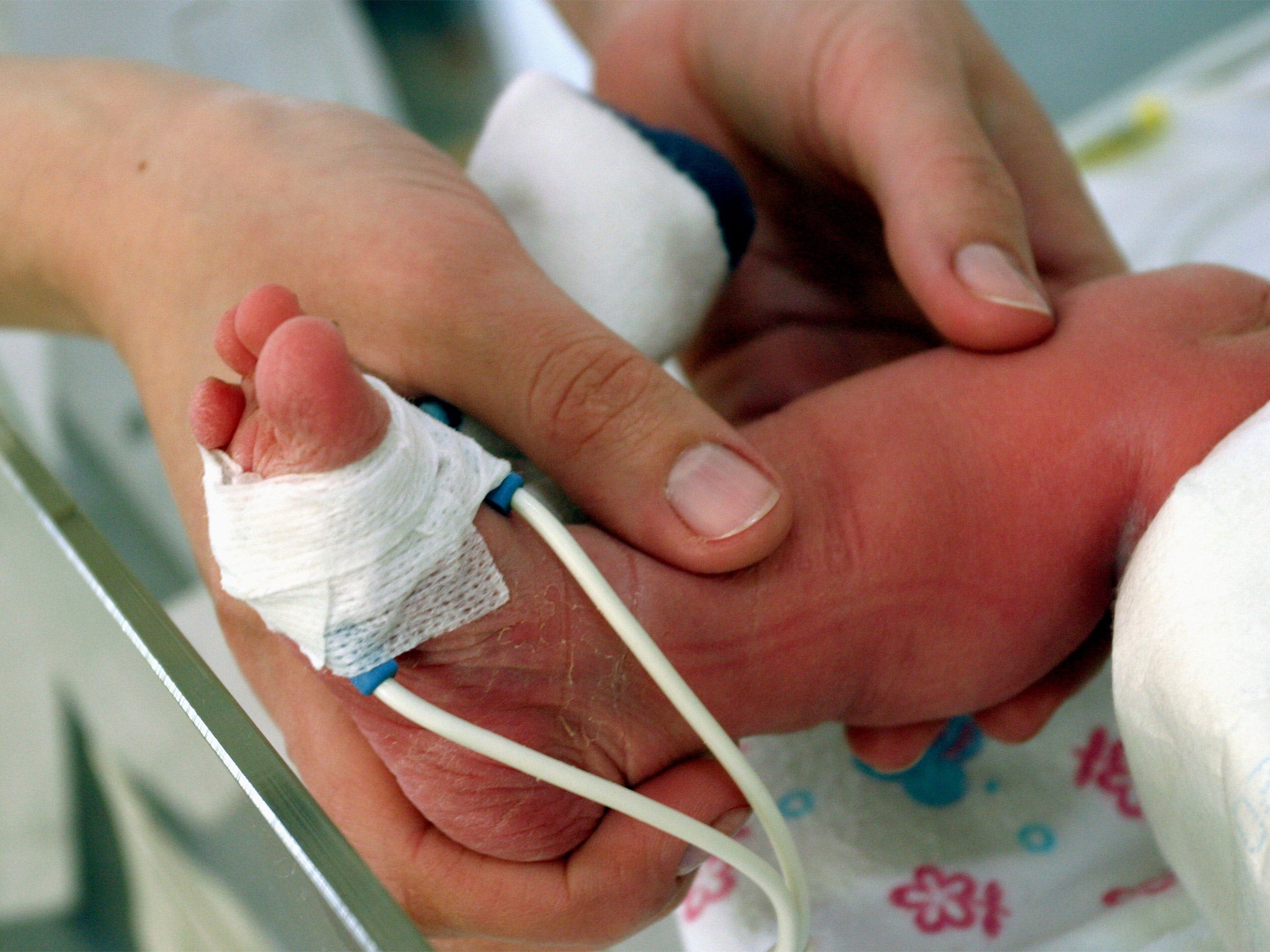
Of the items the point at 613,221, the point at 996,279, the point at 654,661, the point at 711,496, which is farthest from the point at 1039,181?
the point at 654,661

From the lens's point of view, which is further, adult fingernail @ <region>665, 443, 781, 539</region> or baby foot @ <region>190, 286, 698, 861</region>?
adult fingernail @ <region>665, 443, 781, 539</region>

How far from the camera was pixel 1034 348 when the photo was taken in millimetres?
678

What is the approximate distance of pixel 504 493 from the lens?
0.48 m

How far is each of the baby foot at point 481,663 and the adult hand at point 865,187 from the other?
253 millimetres

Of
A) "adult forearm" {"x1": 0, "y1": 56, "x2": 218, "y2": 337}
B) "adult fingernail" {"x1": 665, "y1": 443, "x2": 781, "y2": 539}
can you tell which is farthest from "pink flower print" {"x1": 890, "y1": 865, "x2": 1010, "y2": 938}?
"adult forearm" {"x1": 0, "y1": 56, "x2": 218, "y2": 337}

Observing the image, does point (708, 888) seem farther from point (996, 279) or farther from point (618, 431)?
point (996, 279)

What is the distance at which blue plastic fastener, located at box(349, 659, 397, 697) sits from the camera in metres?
0.43

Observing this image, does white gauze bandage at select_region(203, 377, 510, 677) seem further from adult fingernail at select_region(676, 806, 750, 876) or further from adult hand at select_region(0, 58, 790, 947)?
adult fingernail at select_region(676, 806, 750, 876)

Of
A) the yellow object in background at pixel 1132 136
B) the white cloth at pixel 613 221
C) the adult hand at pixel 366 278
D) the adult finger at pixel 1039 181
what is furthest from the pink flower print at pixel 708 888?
the yellow object in background at pixel 1132 136

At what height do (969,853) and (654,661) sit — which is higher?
(654,661)

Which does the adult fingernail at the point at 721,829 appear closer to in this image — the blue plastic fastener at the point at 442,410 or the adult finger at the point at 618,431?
the adult finger at the point at 618,431

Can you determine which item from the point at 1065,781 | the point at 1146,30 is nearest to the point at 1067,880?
the point at 1065,781

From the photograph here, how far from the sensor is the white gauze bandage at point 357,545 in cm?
41

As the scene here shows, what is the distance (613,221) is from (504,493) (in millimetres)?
282
